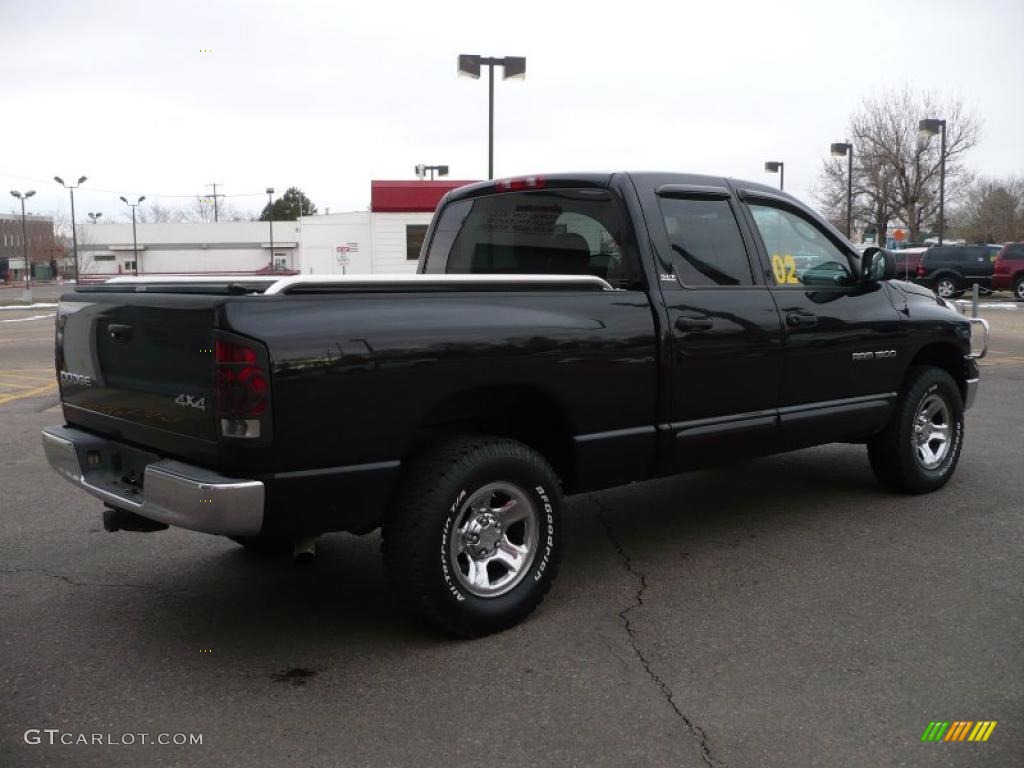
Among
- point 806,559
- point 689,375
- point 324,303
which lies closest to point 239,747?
point 324,303

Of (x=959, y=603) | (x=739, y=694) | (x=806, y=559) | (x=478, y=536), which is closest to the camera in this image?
(x=739, y=694)

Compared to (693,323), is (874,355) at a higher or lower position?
lower

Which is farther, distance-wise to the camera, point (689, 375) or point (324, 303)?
point (689, 375)

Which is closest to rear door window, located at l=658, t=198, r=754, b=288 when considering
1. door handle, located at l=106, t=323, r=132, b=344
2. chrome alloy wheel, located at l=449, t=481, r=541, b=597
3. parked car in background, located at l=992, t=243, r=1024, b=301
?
chrome alloy wheel, located at l=449, t=481, r=541, b=597

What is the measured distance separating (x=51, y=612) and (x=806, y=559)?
3.56 metres

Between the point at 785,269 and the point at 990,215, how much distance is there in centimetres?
7203

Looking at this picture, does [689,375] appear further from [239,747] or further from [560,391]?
[239,747]

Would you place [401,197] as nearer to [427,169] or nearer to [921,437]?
[427,169]

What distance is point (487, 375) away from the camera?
3883 millimetres

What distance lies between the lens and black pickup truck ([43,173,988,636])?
340 centimetres

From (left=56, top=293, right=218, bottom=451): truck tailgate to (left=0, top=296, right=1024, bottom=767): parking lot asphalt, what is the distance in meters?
0.87

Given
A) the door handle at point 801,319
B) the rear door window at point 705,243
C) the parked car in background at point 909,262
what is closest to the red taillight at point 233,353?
the rear door window at point 705,243

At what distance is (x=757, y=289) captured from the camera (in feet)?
16.4

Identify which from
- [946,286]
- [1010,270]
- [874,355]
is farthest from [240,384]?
[1010,270]
